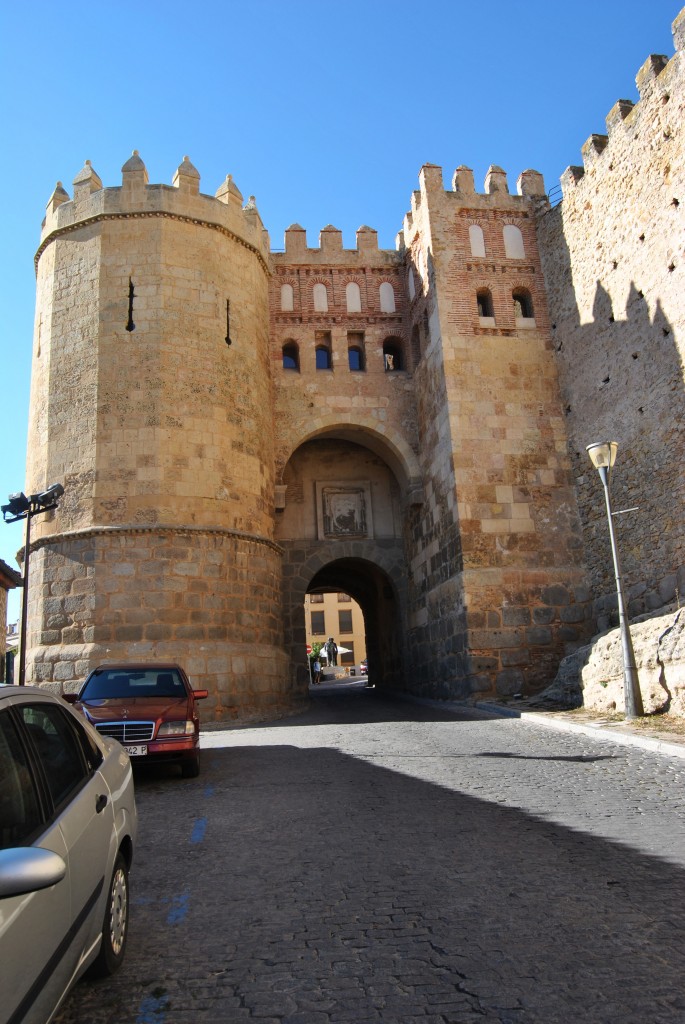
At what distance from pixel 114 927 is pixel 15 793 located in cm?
115

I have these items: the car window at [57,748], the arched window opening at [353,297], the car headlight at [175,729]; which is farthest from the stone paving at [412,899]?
the arched window opening at [353,297]

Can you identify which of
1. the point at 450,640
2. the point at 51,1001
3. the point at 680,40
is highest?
the point at 680,40

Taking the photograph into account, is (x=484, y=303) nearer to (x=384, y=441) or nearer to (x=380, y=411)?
(x=380, y=411)

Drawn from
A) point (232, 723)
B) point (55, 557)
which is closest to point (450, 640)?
point (232, 723)

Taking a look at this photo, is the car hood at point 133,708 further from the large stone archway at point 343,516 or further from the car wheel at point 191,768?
the large stone archway at point 343,516

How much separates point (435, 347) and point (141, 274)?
21.6 feet

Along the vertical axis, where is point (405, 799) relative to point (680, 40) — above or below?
below

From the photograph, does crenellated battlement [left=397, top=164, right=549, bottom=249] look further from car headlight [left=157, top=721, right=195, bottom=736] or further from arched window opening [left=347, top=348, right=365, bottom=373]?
car headlight [left=157, top=721, right=195, bottom=736]

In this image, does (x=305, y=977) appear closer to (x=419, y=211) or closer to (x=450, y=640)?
(x=450, y=640)

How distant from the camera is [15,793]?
229cm

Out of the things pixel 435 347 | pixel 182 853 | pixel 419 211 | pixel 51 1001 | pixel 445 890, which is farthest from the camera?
pixel 419 211

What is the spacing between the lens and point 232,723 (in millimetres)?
14078

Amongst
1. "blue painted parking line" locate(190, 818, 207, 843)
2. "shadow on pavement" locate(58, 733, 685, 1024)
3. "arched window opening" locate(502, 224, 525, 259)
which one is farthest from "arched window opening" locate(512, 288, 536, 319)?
"blue painted parking line" locate(190, 818, 207, 843)

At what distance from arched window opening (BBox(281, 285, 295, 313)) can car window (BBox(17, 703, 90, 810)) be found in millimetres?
17444
